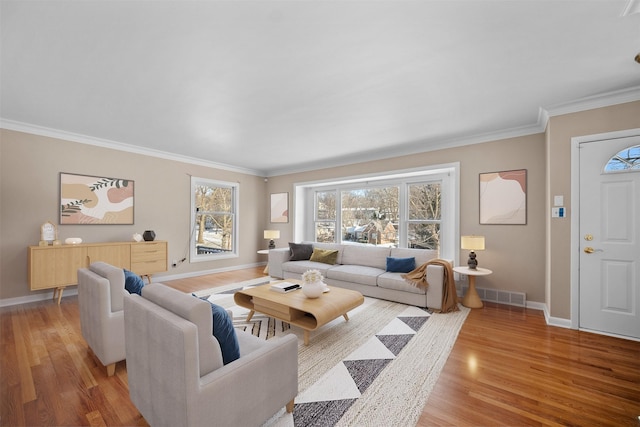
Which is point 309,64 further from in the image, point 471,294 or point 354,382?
point 471,294

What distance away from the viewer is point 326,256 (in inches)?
206

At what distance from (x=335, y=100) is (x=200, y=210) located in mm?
4284

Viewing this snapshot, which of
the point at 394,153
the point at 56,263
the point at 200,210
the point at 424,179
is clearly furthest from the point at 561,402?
the point at 200,210

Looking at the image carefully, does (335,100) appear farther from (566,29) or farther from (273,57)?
(566,29)

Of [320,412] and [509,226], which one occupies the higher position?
[509,226]

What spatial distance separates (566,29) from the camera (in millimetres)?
1886

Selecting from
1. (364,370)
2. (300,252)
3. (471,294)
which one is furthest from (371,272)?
(364,370)

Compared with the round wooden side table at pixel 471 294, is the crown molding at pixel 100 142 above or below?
above

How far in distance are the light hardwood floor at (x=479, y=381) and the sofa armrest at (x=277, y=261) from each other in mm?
3156

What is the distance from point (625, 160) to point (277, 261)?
5.17m

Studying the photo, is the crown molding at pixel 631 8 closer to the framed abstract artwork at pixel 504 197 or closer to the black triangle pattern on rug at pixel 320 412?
the framed abstract artwork at pixel 504 197

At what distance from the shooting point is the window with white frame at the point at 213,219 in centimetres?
579

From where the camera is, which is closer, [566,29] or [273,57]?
[566,29]

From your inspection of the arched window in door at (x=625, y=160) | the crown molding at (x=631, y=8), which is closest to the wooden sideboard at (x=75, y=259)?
the crown molding at (x=631, y=8)
